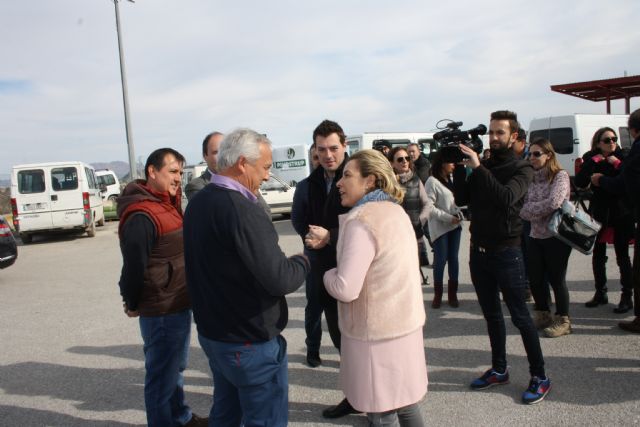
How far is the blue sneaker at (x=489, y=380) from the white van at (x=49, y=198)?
12038 millimetres

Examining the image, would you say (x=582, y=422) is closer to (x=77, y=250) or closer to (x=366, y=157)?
(x=366, y=157)

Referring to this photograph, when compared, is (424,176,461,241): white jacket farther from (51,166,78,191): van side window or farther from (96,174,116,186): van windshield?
(96,174,116,186): van windshield

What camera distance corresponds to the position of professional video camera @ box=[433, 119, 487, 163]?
3295 mm

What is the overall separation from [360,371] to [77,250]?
35.9ft

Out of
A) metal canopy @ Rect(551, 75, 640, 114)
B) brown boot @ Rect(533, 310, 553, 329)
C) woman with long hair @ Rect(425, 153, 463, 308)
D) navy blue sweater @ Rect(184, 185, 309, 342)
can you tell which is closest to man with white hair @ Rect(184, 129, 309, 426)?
navy blue sweater @ Rect(184, 185, 309, 342)

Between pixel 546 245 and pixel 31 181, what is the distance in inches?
502

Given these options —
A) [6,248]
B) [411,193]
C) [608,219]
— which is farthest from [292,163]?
[608,219]

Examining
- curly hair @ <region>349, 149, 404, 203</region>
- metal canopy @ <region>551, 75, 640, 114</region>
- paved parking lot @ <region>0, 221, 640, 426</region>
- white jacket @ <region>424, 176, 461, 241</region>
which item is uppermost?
metal canopy @ <region>551, 75, 640, 114</region>

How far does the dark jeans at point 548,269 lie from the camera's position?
14.5 feet

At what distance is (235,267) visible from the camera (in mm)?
2035

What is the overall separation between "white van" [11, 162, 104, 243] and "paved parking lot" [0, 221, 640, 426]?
23.0 ft

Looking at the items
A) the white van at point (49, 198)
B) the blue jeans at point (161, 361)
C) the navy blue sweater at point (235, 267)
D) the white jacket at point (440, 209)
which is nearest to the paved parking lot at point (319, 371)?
the blue jeans at point (161, 361)

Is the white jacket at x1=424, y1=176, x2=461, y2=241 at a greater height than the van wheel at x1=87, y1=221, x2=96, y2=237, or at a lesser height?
greater

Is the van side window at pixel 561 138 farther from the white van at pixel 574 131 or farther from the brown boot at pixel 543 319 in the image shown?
the brown boot at pixel 543 319
